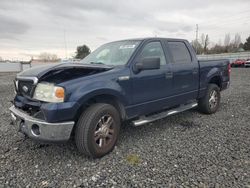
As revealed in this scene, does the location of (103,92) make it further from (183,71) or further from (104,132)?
(183,71)

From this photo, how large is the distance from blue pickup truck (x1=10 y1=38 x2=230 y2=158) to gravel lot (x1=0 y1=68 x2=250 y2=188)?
36 cm

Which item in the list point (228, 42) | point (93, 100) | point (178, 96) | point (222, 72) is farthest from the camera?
point (228, 42)

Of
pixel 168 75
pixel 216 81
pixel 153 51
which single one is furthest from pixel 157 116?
pixel 216 81

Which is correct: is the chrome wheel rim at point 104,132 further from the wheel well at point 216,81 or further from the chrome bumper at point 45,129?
the wheel well at point 216,81

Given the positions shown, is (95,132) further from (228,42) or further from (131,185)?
(228,42)

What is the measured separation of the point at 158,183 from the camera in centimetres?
263

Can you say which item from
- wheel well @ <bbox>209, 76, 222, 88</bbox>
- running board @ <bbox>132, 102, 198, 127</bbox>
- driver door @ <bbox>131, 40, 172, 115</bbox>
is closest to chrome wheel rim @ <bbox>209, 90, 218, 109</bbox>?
wheel well @ <bbox>209, 76, 222, 88</bbox>

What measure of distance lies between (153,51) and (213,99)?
2.46 metres

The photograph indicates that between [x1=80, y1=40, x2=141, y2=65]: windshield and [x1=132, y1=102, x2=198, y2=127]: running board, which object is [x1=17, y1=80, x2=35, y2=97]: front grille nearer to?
[x1=80, y1=40, x2=141, y2=65]: windshield

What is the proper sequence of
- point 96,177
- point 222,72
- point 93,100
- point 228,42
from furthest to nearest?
1. point 228,42
2. point 222,72
3. point 93,100
4. point 96,177

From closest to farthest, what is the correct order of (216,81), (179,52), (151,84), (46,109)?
(46,109)
(151,84)
(179,52)
(216,81)

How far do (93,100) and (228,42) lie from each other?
306ft

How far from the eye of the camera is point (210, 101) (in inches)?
219

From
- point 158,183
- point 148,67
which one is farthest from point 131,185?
point 148,67
